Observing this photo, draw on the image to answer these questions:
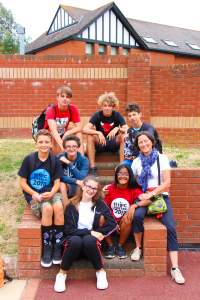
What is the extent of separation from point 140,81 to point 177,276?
642 centimetres

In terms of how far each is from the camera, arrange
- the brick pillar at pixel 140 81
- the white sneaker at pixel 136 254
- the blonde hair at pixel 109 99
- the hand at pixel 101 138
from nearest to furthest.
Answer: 1. the white sneaker at pixel 136 254
2. the blonde hair at pixel 109 99
3. the hand at pixel 101 138
4. the brick pillar at pixel 140 81

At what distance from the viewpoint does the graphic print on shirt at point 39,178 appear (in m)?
4.82

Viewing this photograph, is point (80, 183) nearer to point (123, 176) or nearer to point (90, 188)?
point (90, 188)

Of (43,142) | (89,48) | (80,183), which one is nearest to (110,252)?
(80,183)

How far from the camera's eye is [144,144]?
491cm

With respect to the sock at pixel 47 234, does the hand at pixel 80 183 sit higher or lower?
higher

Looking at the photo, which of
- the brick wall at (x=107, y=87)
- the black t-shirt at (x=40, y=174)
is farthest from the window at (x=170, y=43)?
the black t-shirt at (x=40, y=174)

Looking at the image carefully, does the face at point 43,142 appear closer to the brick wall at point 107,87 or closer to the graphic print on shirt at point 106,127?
the graphic print on shirt at point 106,127

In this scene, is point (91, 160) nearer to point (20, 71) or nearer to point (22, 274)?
point (22, 274)

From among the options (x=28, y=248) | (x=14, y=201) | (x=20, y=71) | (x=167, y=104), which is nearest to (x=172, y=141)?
(x=167, y=104)

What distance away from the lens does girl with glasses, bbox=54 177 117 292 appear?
171 inches

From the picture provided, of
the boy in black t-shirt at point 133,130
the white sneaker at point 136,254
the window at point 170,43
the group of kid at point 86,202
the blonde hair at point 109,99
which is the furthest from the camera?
the window at point 170,43

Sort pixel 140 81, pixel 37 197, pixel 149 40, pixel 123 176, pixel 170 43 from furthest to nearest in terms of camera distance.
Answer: pixel 170 43, pixel 149 40, pixel 140 81, pixel 123 176, pixel 37 197

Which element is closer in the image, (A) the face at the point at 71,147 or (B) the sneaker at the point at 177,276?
(B) the sneaker at the point at 177,276
